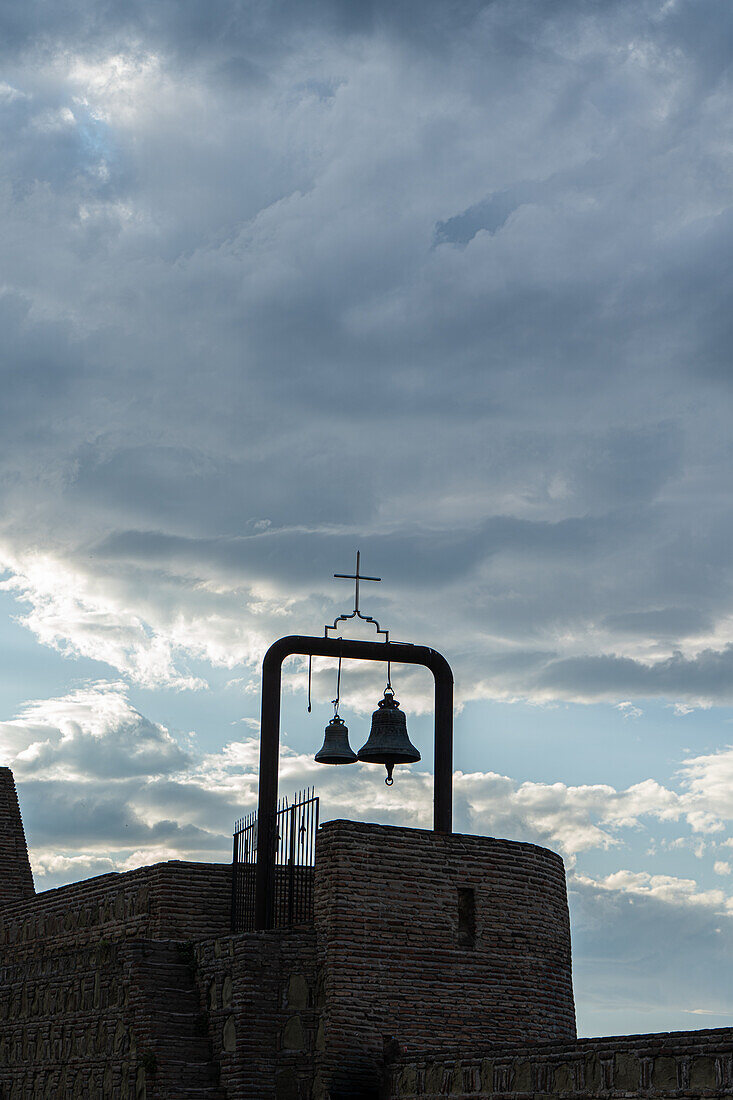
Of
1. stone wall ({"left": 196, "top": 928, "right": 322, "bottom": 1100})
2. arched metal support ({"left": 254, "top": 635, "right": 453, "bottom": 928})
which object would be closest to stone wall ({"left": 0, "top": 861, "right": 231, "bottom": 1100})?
stone wall ({"left": 196, "top": 928, "right": 322, "bottom": 1100})

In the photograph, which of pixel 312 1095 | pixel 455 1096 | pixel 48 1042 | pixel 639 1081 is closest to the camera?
pixel 639 1081

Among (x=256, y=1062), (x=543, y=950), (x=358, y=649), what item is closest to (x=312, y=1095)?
(x=256, y=1062)

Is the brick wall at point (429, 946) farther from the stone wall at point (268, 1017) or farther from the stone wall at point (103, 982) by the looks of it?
the stone wall at point (103, 982)

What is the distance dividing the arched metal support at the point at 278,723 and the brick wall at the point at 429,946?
1.05 metres

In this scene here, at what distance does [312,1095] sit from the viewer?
15.0 metres

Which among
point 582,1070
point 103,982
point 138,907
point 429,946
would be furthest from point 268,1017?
point 582,1070

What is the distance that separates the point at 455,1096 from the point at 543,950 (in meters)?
→ 3.22

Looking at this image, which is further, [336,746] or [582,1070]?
[336,746]

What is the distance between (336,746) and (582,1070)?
625cm

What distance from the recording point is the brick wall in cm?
1519

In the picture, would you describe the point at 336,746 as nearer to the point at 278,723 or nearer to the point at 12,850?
the point at 278,723

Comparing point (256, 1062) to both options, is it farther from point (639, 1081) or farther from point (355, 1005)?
point (639, 1081)

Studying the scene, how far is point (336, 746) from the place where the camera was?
57.6 ft

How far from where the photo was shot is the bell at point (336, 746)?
1752 cm
